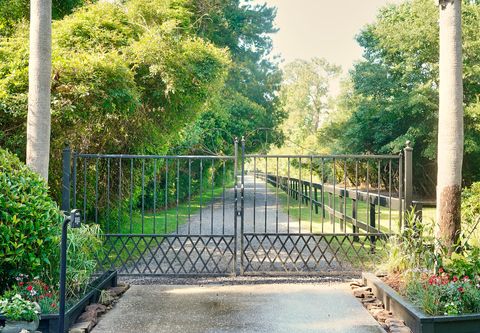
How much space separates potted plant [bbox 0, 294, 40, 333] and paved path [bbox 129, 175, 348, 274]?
2780 millimetres

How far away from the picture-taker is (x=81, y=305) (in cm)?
500

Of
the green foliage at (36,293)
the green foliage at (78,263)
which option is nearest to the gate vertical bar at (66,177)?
the green foliage at (78,263)

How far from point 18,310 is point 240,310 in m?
2.33

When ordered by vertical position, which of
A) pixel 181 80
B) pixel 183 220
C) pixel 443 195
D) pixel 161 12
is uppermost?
pixel 161 12

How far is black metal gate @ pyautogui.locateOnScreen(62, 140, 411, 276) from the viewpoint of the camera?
22.9ft

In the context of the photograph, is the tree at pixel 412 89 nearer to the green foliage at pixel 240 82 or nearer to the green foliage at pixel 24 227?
the green foliage at pixel 240 82

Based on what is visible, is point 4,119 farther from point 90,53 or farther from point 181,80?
point 181,80

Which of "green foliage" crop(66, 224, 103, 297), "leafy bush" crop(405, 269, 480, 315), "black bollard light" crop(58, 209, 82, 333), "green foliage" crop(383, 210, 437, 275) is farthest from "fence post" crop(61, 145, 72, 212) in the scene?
"leafy bush" crop(405, 269, 480, 315)

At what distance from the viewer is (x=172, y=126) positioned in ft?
31.0

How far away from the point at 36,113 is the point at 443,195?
5053 millimetres

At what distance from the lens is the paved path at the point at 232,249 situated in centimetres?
707

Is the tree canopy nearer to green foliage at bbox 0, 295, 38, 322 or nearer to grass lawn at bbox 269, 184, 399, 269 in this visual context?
grass lawn at bbox 269, 184, 399, 269

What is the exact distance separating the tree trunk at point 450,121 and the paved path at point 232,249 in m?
1.79

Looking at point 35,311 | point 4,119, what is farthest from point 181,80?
point 35,311
